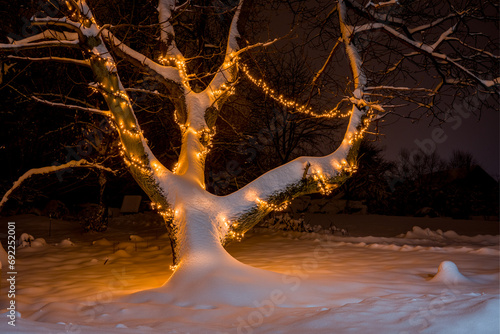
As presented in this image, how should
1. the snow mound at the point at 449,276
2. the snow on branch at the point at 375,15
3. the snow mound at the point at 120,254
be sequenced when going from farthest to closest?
the snow mound at the point at 120,254 < the snow on branch at the point at 375,15 < the snow mound at the point at 449,276

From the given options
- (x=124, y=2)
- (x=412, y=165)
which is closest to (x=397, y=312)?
(x=124, y=2)

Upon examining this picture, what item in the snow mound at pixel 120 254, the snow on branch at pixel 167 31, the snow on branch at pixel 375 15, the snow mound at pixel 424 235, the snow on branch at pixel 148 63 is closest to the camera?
the snow on branch at pixel 148 63

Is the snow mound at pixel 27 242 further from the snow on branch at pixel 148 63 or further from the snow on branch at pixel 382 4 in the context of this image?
the snow on branch at pixel 382 4

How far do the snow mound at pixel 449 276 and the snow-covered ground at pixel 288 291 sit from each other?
11 mm

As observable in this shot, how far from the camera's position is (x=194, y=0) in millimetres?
8867

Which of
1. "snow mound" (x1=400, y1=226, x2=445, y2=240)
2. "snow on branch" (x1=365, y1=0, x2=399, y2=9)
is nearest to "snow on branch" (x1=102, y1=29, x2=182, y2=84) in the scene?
"snow on branch" (x1=365, y1=0, x2=399, y2=9)

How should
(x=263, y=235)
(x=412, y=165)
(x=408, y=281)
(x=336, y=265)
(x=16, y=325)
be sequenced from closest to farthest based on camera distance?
(x=16, y=325), (x=408, y=281), (x=336, y=265), (x=263, y=235), (x=412, y=165)

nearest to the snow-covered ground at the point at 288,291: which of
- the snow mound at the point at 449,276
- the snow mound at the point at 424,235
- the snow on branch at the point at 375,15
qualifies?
the snow mound at the point at 449,276

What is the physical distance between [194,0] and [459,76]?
234 inches

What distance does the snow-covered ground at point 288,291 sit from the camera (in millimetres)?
2773

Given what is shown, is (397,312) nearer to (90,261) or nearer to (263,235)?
(90,261)

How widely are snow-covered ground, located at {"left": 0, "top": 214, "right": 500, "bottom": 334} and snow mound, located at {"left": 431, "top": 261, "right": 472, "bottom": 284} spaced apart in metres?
0.01

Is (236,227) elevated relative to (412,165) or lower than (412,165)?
lower

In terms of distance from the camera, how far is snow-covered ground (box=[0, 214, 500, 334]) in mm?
2773
